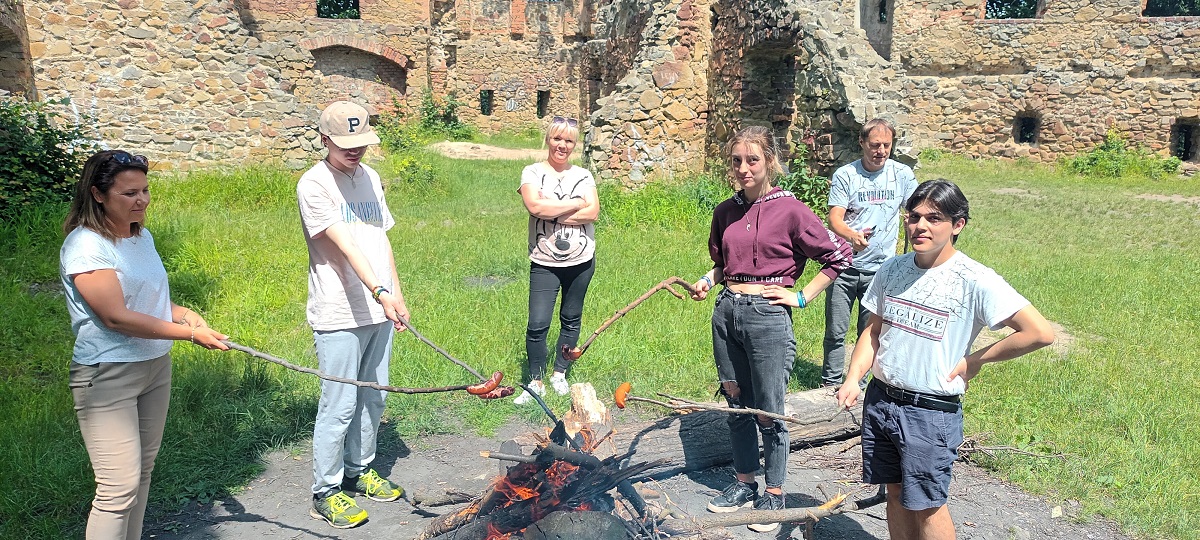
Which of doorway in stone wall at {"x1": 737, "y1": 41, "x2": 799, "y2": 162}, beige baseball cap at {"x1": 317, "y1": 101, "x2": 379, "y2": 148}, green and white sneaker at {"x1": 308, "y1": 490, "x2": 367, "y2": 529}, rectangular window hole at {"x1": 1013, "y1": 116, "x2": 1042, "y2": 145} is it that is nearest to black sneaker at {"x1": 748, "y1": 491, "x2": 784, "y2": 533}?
green and white sneaker at {"x1": 308, "y1": 490, "x2": 367, "y2": 529}

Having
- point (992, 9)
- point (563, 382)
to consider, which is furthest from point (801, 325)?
point (992, 9)

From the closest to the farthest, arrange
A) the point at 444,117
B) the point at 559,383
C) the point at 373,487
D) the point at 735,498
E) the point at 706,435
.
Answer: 1. the point at 735,498
2. the point at 373,487
3. the point at 706,435
4. the point at 559,383
5. the point at 444,117

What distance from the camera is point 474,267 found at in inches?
295

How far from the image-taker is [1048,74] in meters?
15.9

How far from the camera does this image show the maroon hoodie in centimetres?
315

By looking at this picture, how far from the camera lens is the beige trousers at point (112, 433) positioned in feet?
8.51

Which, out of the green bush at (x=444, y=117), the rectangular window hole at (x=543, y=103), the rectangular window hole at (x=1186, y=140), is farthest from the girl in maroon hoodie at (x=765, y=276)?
the rectangular window hole at (x=543, y=103)

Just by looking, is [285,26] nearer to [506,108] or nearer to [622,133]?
[506,108]

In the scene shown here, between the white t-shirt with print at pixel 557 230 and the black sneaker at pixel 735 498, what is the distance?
156 cm

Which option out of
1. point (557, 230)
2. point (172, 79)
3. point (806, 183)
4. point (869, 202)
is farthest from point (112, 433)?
point (172, 79)

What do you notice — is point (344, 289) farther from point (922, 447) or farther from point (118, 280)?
point (922, 447)

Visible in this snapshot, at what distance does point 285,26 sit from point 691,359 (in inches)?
660

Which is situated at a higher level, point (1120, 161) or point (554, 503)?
point (1120, 161)

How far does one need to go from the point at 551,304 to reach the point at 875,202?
6.86 ft
